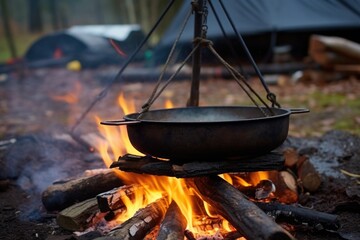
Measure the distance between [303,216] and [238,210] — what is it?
23.4 inches

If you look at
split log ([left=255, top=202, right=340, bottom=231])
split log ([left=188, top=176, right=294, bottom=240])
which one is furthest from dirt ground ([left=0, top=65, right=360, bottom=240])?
split log ([left=188, top=176, right=294, bottom=240])

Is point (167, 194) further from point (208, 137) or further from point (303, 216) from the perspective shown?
point (303, 216)

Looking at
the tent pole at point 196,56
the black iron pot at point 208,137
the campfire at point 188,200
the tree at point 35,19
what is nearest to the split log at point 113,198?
the campfire at point 188,200

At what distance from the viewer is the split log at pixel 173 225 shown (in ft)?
7.84

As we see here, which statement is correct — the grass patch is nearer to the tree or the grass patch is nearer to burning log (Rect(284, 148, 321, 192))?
the tree

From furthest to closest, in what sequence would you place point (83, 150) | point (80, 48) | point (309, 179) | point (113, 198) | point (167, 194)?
point (80, 48), point (83, 150), point (309, 179), point (167, 194), point (113, 198)

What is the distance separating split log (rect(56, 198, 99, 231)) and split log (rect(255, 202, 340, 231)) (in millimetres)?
1212

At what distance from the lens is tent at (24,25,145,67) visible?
14398 millimetres

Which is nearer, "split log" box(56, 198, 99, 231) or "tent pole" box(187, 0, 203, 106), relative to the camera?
"split log" box(56, 198, 99, 231)

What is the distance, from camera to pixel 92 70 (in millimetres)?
13938

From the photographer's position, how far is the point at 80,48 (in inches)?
607

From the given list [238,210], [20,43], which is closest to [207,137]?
[238,210]

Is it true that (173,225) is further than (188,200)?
No

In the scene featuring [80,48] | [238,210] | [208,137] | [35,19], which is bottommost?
[80,48]
